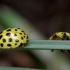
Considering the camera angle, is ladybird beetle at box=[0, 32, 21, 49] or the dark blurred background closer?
ladybird beetle at box=[0, 32, 21, 49]

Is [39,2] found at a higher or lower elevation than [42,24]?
higher

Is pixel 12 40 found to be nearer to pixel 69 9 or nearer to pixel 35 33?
pixel 35 33

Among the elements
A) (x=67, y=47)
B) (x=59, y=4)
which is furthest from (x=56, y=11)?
(x=67, y=47)

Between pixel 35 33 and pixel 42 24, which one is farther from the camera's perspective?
pixel 42 24

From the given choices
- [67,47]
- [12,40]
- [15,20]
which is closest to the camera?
[67,47]

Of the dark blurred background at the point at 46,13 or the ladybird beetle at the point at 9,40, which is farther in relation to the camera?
the dark blurred background at the point at 46,13

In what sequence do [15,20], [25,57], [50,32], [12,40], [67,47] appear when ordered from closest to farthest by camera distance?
[67,47] < [12,40] < [15,20] < [25,57] < [50,32]

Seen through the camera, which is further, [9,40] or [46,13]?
[46,13]

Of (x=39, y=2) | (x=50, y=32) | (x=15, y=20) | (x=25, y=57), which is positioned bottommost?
(x=25, y=57)
